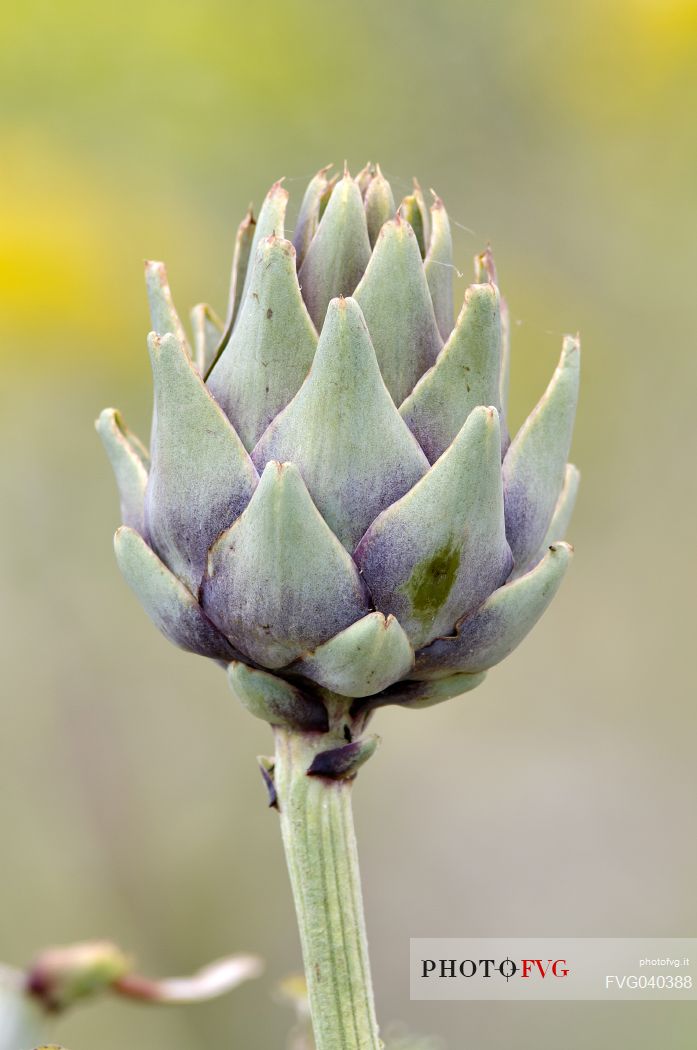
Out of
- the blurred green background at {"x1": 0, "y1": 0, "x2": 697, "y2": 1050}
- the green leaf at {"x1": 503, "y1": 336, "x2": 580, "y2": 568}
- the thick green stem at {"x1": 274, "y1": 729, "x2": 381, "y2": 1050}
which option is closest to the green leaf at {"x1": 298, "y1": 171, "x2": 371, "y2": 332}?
A: the green leaf at {"x1": 503, "y1": 336, "x2": 580, "y2": 568}

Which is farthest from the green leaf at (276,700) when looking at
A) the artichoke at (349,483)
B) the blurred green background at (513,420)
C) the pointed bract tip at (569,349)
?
the blurred green background at (513,420)

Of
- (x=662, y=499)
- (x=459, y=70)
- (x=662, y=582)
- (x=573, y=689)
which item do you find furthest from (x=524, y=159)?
(x=573, y=689)

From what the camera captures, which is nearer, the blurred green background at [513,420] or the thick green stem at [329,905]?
the thick green stem at [329,905]

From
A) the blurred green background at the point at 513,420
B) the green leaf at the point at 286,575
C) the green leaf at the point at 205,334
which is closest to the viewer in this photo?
the green leaf at the point at 286,575

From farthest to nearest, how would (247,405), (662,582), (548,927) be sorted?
(662,582) < (548,927) < (247,405)

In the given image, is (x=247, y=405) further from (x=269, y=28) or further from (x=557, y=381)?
(x=269, y=28)

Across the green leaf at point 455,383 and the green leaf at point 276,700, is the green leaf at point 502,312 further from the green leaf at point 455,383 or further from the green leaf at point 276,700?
the green leaf at point 276,700

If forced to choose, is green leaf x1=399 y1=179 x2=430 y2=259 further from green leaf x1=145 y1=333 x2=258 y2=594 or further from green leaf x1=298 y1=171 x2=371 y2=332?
green leaf x1=145 y1=333 x2=258 y2=594
